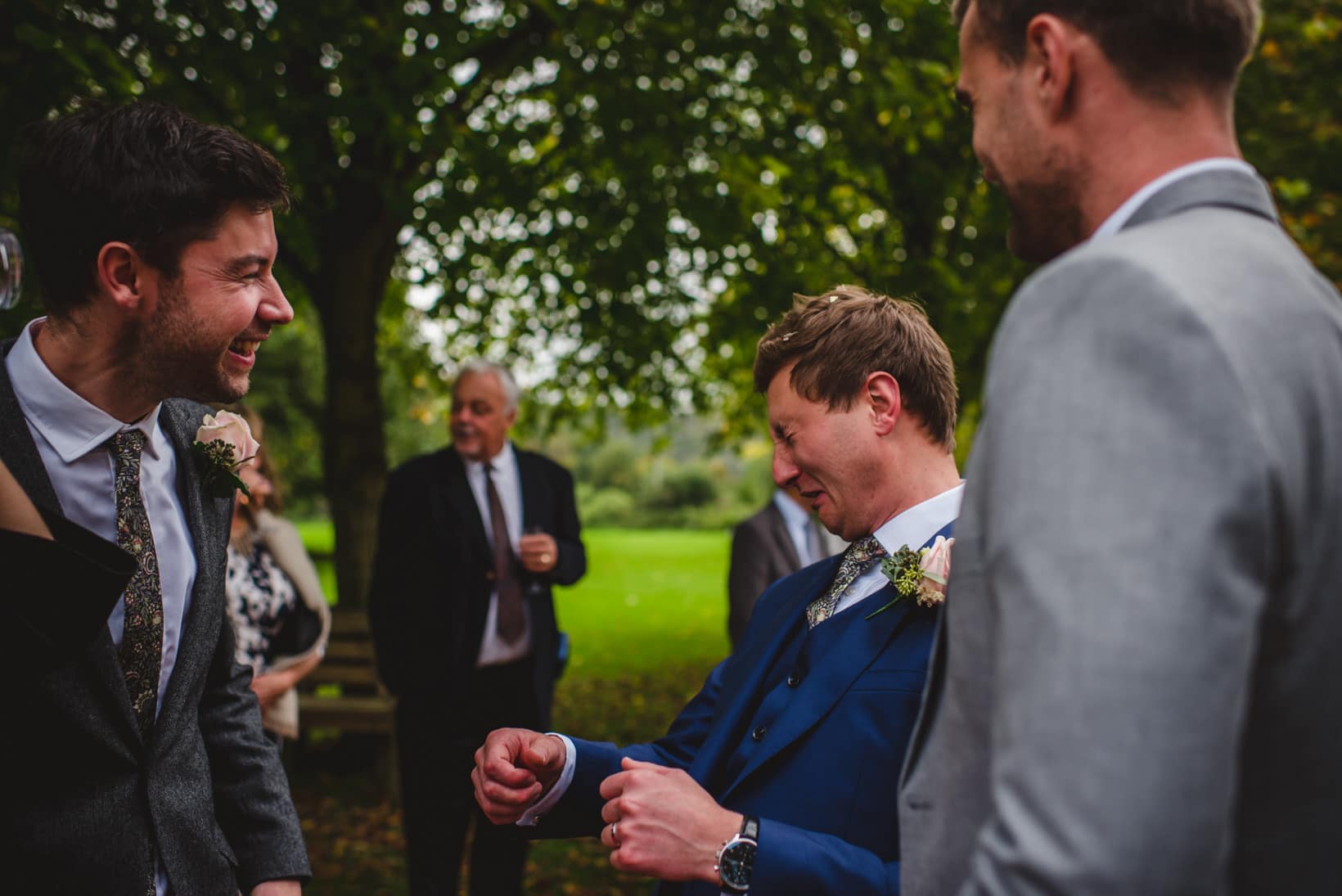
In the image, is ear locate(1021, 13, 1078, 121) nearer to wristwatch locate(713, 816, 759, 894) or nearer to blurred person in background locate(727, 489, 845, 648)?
Answer: wristwatch locate(713, 816, 759, 894)

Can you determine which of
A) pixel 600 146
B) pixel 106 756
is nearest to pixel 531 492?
pixel 600 146

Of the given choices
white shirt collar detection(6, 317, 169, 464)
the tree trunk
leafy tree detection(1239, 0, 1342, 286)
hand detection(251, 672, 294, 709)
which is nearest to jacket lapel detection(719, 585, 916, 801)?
white shirt collar detection(6, 317, 169, 464)

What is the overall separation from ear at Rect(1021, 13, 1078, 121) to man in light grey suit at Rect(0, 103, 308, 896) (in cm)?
163

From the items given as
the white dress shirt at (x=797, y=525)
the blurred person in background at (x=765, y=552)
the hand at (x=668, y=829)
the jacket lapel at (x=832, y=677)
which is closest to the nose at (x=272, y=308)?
the hand at (x=668, y=829)

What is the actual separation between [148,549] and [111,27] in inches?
189

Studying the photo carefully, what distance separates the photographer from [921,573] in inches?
83.5

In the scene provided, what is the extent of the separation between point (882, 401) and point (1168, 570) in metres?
1.45

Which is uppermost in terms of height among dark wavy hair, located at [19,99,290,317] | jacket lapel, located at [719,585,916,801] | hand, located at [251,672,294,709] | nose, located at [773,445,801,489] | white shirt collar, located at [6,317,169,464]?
dark wavy hair, located at [19,99,290,317]

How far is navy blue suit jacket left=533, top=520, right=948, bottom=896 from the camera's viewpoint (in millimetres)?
1932

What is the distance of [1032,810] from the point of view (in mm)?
971

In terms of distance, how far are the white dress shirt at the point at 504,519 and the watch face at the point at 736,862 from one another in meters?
3.46

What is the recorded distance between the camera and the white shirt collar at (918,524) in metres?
2.28

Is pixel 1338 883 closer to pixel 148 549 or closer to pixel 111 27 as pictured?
pixel 148 549

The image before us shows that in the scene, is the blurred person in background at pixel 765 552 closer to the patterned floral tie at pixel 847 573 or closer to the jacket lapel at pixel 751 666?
the jacket lapel at pixel 751 666
